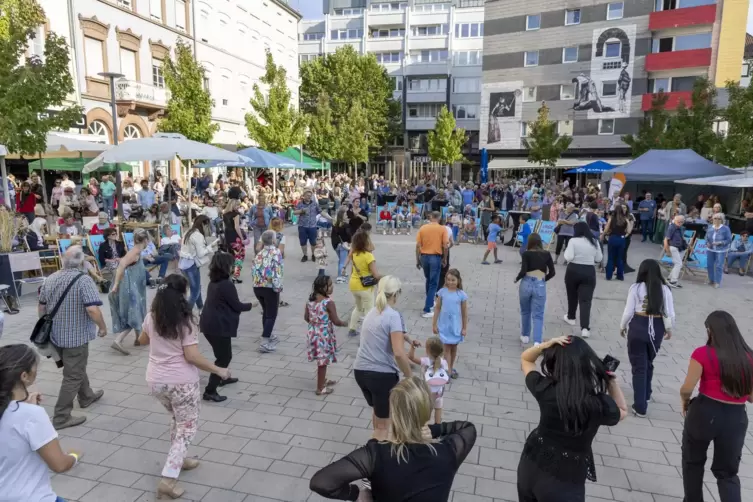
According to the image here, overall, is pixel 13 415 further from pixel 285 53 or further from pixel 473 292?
pixel 285 53

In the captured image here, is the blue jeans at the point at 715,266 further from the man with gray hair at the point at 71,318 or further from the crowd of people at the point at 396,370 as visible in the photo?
the man with gray hair at the point at 71,318

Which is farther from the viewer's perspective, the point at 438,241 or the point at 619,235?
the point at 619,235

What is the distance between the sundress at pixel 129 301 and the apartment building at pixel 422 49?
43.1m

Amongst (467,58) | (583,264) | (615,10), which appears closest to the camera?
(583,264)

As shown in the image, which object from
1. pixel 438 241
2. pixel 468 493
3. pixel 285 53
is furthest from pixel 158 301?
pixel 285 53

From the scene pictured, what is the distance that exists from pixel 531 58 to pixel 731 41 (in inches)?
474

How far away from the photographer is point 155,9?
25.2 m

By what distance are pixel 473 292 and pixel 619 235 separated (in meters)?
3.39

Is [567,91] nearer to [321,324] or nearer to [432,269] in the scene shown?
[432,269]

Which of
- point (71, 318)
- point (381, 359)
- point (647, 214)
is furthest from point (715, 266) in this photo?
point (71, 318)

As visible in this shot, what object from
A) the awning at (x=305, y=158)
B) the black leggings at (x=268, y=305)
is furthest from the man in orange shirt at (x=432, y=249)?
the awning at (x=305, y=158)

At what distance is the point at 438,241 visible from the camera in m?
8.06

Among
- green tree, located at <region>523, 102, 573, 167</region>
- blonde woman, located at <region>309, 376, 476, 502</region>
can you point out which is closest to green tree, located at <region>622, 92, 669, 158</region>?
green tree, located at <region>523, 102, 573, 167</region>

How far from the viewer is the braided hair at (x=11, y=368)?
8.20ft
